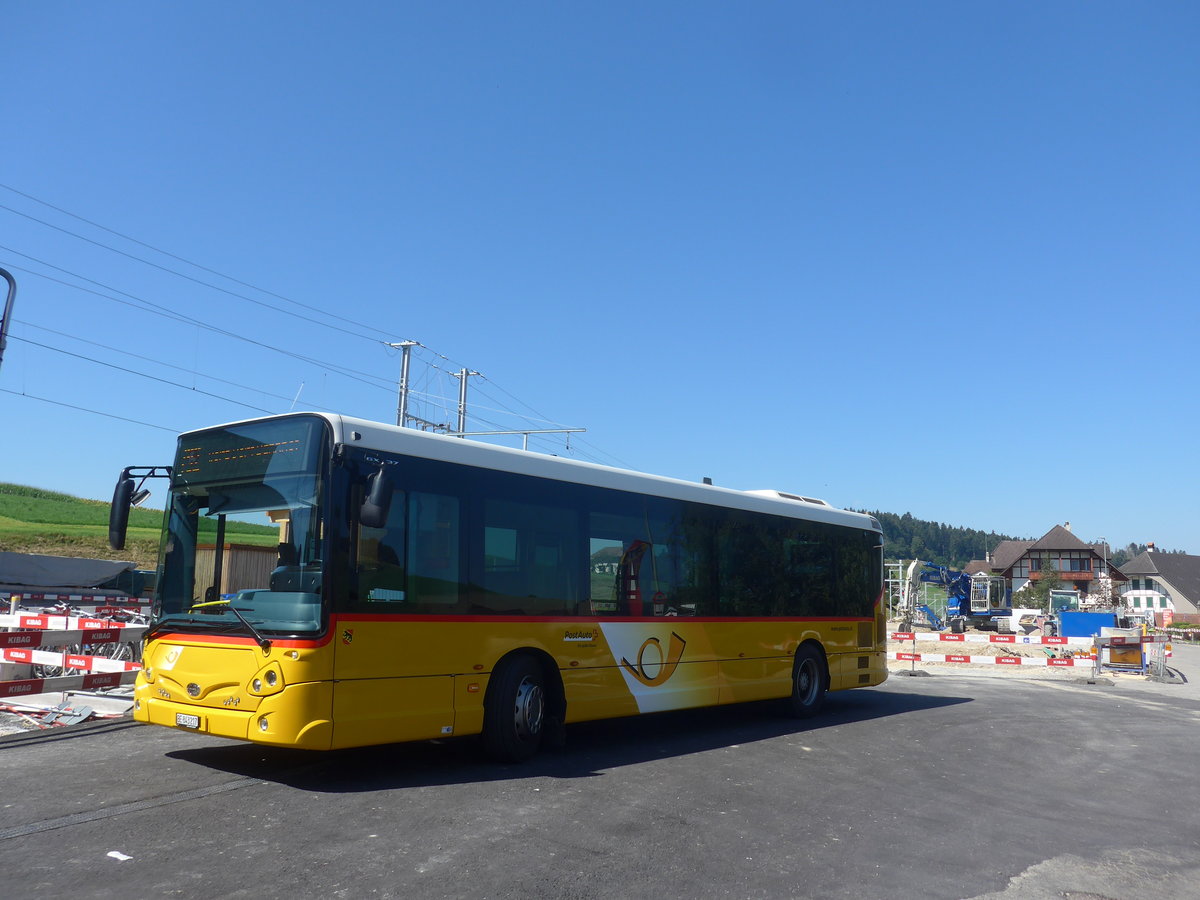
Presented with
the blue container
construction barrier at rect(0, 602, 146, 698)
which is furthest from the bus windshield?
the blue container

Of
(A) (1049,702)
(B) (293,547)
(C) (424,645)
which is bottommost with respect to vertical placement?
(A) (1049,702)

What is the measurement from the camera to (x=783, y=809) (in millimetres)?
7711

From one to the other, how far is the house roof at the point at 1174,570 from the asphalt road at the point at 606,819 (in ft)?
337

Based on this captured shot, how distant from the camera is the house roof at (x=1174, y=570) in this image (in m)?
99.7

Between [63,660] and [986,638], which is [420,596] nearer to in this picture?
[63,660]

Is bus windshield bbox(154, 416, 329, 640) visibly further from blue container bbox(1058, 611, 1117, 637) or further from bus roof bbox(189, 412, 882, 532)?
blue container bbox(1058, 611, 1117, 637)

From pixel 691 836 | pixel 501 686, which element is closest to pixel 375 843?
pixel 691 836

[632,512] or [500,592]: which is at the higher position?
[632,512]

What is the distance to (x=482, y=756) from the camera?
928cm

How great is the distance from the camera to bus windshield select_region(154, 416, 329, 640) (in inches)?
304

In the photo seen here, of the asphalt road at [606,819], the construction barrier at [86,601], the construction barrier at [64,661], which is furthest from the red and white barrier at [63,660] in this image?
the construction barrier at [86,601]

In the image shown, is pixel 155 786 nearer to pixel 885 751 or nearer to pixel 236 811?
pixel 236 811

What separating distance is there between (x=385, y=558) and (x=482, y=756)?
7.85ft

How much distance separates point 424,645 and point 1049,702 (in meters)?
13.0
